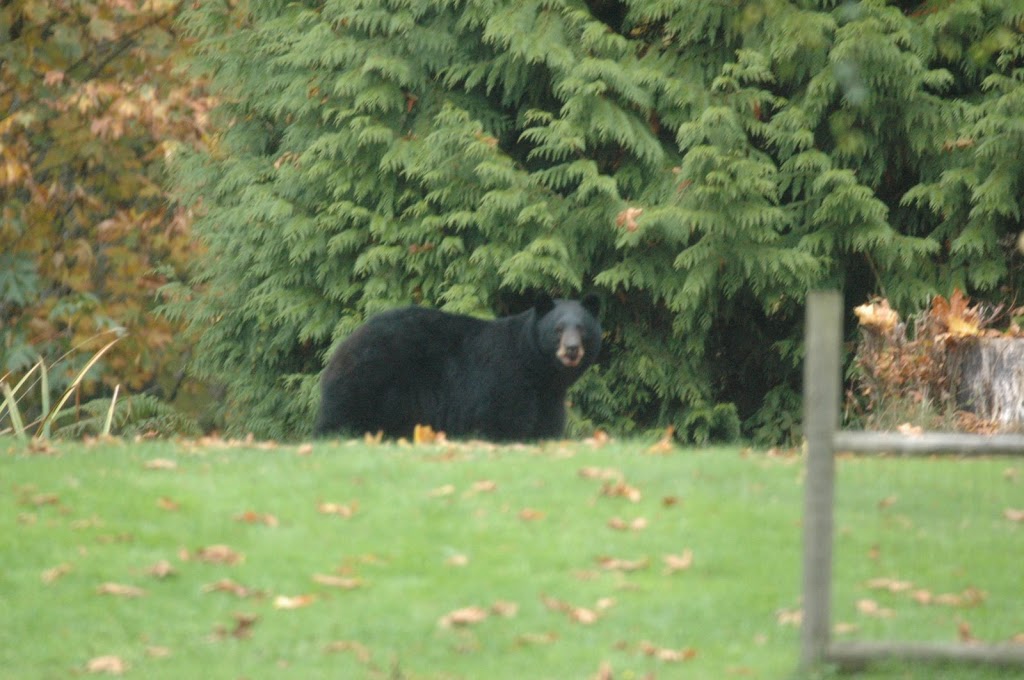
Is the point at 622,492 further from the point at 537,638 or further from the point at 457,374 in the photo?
the point at 457,374

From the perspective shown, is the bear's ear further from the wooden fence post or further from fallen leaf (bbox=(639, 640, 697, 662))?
the wooden fence post

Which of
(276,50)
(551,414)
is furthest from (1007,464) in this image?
(276,50)

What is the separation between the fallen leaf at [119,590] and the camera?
691cm

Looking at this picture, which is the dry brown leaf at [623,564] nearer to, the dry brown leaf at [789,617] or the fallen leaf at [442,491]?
the dry brown leaf at [789,617]

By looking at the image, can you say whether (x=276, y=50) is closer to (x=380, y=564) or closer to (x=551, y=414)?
(x=551, y=414)

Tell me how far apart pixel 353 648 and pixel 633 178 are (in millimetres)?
9061

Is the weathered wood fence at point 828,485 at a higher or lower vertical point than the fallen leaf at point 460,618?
higher

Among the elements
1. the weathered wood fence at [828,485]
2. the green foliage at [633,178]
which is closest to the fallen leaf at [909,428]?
the green foliage at [633,178]

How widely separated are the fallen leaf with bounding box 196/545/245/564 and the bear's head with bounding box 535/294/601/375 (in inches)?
190

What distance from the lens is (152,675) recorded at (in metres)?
6.18

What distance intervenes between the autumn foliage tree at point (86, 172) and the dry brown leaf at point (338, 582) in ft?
36.3

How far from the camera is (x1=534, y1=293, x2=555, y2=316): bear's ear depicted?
11.8 meters

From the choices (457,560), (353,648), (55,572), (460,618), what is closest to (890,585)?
(460,618)

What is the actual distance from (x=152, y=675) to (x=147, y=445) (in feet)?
13.7
